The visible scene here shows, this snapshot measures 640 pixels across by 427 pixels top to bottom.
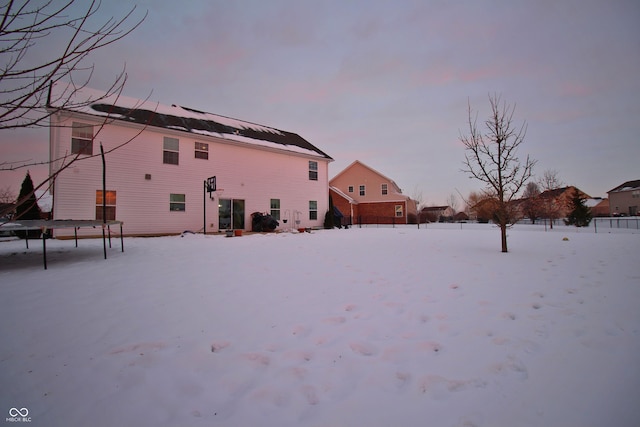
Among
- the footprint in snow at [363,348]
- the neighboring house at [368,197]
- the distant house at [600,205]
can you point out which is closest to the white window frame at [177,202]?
the footprint in snow at [363,348]

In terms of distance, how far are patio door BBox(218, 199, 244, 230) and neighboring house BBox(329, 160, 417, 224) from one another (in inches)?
622

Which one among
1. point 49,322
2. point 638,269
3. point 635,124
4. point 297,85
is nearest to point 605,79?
point 635,124

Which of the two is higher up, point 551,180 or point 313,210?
point 551,180

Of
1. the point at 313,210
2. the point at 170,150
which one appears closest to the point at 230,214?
the point at 170,150

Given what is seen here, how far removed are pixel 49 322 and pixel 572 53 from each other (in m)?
19.1

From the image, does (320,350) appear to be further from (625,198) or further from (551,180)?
(625,198)

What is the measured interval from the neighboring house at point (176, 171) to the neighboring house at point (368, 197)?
35.9 feet

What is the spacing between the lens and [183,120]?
1583 centimetres

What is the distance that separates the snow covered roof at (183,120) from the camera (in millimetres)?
12852

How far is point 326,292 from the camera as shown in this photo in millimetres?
4258

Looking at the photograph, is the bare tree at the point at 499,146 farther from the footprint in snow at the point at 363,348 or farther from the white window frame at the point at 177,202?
the white window frame at the point at 177,202

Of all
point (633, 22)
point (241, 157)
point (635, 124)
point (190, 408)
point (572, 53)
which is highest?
point (572, 53)

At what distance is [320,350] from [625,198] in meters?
61.4

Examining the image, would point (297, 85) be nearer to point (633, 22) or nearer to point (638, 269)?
point (633, 22)
